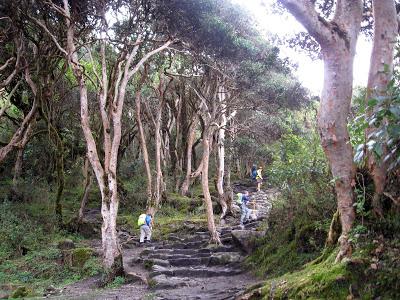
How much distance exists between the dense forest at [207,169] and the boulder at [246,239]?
0.21 feet

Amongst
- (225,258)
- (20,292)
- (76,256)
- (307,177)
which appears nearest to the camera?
(307,177)

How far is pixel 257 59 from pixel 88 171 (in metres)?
9.20

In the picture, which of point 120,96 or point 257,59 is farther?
point 257,59

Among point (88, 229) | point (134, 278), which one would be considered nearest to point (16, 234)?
point (88, 229)

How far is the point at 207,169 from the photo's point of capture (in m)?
16.2

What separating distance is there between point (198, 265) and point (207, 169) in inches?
156

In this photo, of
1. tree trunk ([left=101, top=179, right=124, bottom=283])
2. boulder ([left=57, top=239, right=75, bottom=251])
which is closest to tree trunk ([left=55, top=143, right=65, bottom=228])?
boulder ([left=57, top=239, right=75, bottom=251])

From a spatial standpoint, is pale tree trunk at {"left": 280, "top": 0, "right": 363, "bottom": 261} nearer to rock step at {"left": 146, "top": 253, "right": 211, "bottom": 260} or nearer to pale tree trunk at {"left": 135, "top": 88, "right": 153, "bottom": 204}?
rock step at {"left": 146, "top": 253, "right": 211, "bottom": 260}

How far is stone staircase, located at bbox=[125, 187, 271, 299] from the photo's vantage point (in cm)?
1041

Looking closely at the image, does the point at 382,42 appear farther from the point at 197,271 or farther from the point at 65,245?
the point at 65,245

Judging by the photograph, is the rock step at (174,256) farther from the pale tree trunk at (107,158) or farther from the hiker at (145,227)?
the pale tree trunk at (107,158)

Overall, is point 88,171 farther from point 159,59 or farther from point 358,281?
point 358,281

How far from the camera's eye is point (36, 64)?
1738cm

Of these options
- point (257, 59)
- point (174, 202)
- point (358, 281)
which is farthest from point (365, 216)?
point (174, 202)
